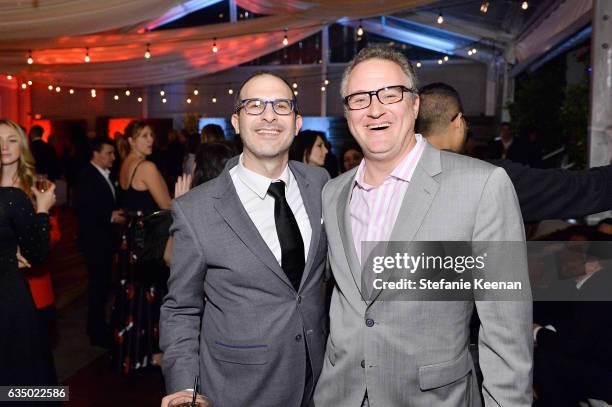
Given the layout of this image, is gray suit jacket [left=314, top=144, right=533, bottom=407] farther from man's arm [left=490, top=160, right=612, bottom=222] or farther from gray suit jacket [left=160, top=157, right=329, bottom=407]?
man's arm [left=490, top=160, right=612, bottom=222]

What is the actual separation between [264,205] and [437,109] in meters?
0.81

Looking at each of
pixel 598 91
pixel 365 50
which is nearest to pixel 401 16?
pixel 598 91

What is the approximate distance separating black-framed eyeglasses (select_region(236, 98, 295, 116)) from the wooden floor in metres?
2.06

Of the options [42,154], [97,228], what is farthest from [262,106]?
[42,154]

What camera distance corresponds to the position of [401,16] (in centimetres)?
1110

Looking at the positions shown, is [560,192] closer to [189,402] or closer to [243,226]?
[243,226]

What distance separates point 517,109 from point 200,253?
8519mm

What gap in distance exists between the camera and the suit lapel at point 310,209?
1705mm

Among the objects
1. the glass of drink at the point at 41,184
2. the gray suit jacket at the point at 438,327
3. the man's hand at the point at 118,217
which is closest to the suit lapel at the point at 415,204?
the gray suit jacket at the point at 438,327

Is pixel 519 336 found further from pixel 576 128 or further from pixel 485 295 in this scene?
pixel 576 128

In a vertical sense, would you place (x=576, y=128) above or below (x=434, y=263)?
above

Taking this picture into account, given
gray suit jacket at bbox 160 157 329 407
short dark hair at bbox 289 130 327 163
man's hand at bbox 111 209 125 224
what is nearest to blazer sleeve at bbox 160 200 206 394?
gray suit jacket at bbox 160 157 329 407

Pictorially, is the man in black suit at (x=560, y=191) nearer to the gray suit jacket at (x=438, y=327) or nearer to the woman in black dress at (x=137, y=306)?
the gray suit jacket at (x=438, y=327)

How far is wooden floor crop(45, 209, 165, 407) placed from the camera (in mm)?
3494
